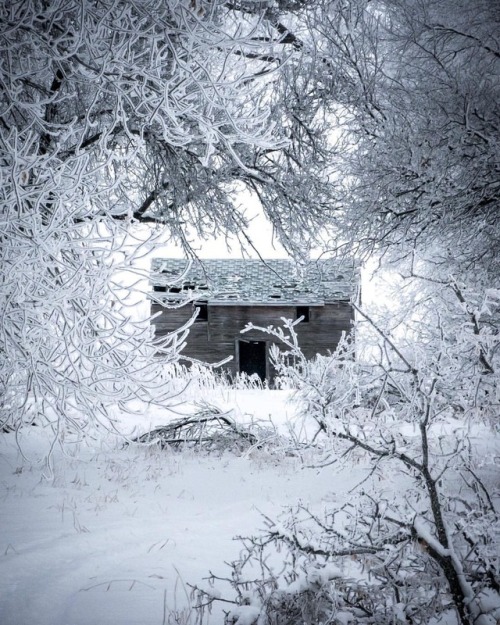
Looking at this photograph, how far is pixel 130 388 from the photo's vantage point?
3.12 meters

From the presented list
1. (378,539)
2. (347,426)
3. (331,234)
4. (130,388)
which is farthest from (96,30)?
(331,234)

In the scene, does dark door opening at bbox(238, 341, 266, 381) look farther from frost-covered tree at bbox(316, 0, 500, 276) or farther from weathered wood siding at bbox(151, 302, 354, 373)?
frost-covered tree at bbox(316, 0, 500, 276)

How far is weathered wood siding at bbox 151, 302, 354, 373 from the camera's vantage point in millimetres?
18797

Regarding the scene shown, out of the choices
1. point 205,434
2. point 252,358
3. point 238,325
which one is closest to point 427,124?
point 205,434

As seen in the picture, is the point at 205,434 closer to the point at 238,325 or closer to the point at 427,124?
the point at 427,124

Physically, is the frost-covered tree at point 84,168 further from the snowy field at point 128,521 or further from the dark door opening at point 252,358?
the dark door opening at point 252,358

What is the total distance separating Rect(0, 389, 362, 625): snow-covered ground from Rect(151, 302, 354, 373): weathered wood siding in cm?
1283

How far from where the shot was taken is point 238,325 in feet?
62.3

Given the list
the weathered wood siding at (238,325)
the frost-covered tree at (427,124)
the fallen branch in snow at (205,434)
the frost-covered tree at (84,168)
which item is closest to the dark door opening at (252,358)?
the weathered wood siding at (238,325)

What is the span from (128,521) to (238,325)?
50.7 ft

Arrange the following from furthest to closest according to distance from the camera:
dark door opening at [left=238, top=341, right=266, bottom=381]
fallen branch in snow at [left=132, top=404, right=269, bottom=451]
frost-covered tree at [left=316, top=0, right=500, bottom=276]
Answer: dark door opening at [left=238, top=341, right=266, bottom=381]
fallen branch in snow at [left=132, top=404, right=269, bottom=451]
frost-covered tree at [left=316, top=0, right=500, bottom=276]

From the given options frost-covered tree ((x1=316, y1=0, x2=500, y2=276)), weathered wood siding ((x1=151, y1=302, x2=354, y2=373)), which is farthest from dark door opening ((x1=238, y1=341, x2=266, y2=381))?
frost-covered tree ((x1=316, y1=0, x2=500, y2=276))

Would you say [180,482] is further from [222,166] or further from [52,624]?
[222,166]

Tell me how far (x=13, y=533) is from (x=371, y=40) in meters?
5.01
